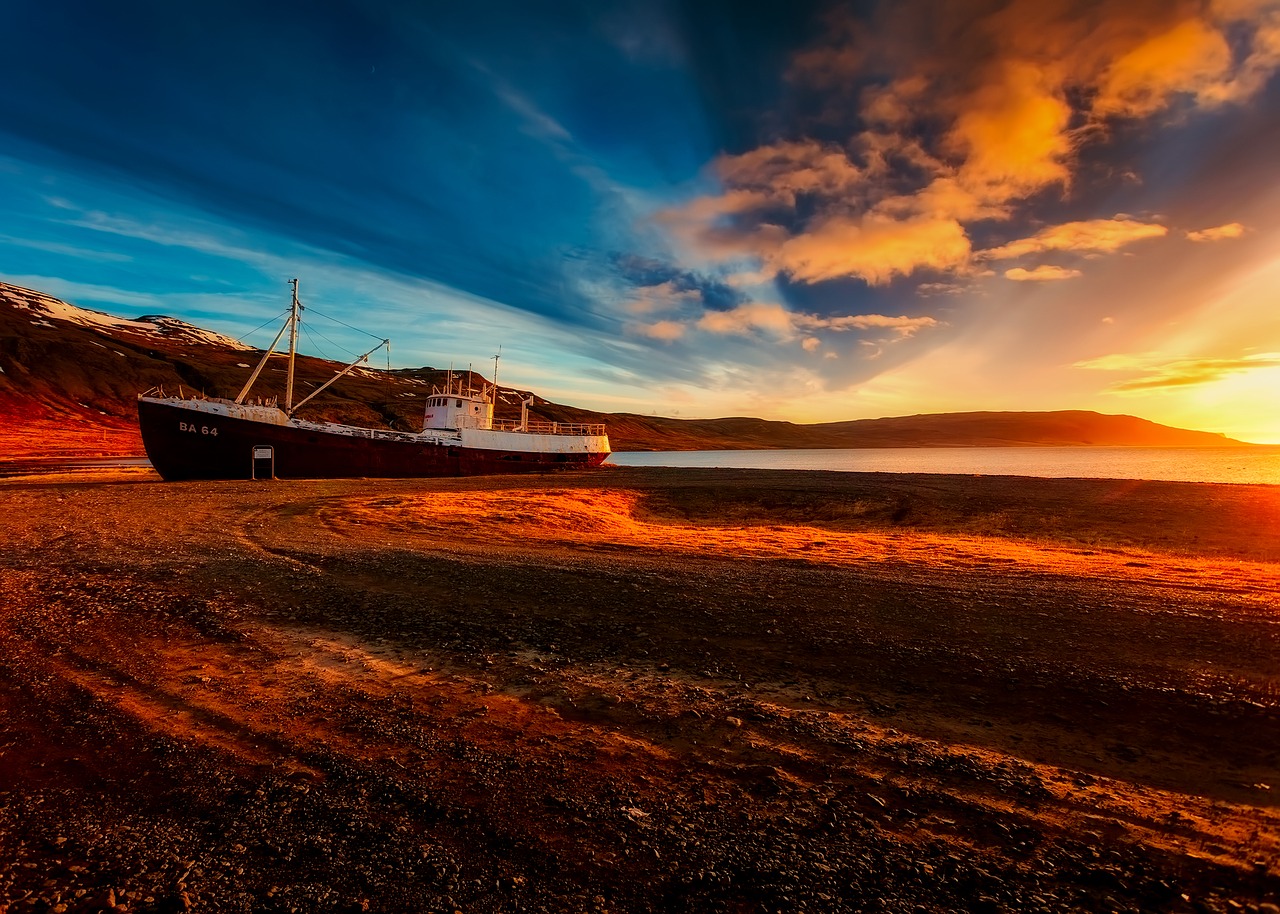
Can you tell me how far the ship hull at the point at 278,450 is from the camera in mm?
35188

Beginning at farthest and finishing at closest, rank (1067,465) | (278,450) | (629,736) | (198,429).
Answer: (1067,465), (278,450), (198,429), (629,736)

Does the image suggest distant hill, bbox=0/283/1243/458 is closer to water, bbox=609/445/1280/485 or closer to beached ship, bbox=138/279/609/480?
beached ship, bbox=138/279/609/480

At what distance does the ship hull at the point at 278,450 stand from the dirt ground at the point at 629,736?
26.5 m

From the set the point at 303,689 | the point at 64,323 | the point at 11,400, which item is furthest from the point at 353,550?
the point at 64,323

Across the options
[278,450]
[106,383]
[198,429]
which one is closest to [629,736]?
[278,450]

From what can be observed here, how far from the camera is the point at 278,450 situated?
37781 mm

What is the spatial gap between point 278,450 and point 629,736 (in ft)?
131

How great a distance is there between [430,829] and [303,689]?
314 cm

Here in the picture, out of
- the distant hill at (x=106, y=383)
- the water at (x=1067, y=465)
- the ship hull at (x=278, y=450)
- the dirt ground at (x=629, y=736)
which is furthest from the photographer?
the distant hill at (x=106, y=383)

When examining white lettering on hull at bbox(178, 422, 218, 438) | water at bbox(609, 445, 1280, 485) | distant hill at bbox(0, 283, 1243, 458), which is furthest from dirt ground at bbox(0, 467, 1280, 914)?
distant hill at bbox(0, 283, 1243, 458)

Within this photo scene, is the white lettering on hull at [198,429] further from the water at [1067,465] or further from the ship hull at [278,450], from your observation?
the water at [1067,465]

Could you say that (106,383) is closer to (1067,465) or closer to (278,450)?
(278,450)

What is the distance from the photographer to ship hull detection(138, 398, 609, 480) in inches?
1385

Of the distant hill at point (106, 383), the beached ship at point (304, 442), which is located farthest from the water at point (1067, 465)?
the distant hill at point (106, 383)
